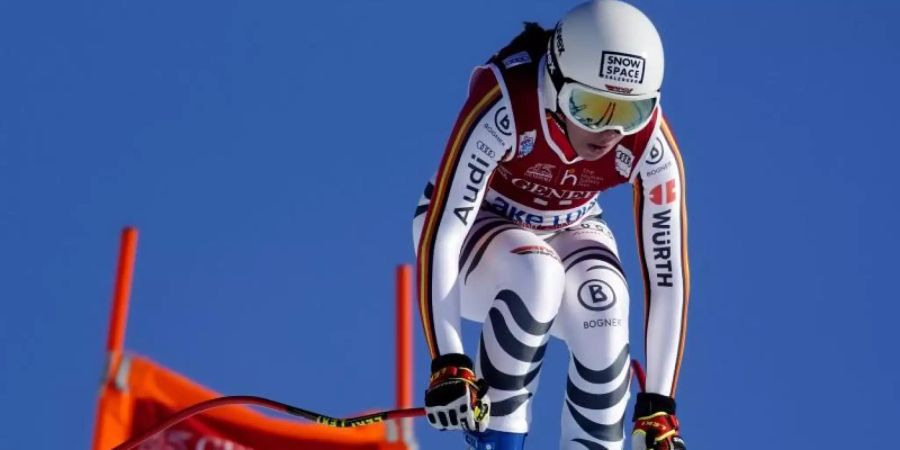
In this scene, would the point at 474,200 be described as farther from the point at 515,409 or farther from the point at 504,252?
the point at 515,409

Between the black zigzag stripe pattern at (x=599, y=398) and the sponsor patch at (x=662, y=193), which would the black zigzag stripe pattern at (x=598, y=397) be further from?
the sponsor patch at (x=662, y=193)

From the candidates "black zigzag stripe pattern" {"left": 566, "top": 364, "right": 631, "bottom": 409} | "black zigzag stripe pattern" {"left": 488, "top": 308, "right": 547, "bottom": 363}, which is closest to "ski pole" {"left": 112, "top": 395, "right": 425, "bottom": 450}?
"black zigzag stripe pattern" {"left": 488, "top": 308, "right": 547, "bottom": 363}

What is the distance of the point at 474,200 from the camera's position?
7.20 metres

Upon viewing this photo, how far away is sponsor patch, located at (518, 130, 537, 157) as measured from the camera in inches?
286

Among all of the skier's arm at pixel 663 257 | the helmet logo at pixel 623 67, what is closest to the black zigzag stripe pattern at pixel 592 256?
the skier's arm at pixel 663 257

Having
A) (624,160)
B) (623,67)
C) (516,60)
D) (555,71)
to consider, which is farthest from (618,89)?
(516,60)

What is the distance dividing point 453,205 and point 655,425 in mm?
1053

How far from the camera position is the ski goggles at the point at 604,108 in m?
6.98

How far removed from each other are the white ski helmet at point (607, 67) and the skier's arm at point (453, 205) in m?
0.27

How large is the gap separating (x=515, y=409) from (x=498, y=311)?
1.13ft

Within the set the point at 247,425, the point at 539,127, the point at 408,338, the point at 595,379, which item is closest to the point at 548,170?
the point at 539,127

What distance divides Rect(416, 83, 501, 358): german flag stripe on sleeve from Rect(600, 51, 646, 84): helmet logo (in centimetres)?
49

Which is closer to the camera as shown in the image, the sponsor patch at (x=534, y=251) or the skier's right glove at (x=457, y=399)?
the skier's right glove at (x=457, y=399)

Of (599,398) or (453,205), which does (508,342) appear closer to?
(599,398)
